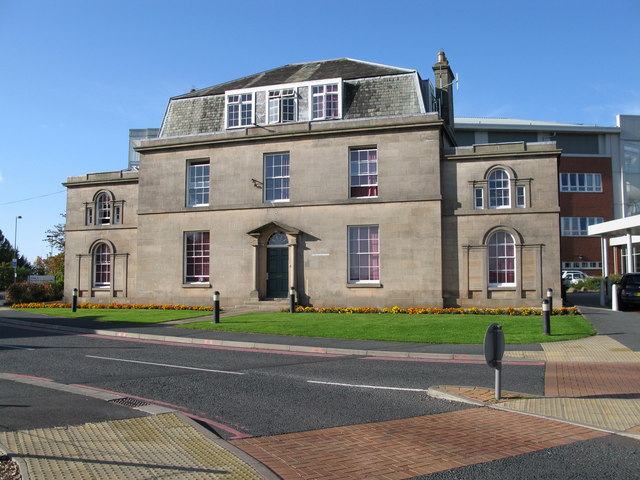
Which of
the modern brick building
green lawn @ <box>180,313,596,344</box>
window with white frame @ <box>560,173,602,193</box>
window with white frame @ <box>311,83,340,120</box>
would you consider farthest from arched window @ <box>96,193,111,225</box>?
window with white frame @ <box>560,173,602,193</box>

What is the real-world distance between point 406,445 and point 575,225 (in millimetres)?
54619

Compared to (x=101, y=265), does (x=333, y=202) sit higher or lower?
higher

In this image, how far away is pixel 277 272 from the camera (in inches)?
1063

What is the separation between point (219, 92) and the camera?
29.2 metres

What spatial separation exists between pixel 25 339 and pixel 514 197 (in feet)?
63.8

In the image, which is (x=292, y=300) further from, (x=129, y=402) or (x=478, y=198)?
(x=129, y=402)

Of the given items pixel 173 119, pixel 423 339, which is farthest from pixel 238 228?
pixel 423 339

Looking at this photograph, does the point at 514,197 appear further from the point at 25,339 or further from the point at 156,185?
the point at 25,339

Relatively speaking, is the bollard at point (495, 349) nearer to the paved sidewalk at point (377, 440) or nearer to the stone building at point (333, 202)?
the paved sidewalk at point (377, 440)

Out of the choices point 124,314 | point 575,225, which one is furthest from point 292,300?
point 575,225

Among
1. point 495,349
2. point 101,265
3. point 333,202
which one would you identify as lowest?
point 495,349

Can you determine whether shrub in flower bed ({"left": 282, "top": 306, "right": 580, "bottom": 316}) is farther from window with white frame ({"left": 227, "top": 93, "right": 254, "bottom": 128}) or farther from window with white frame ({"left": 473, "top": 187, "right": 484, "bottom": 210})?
window with white frame ({"left": 227, "top": 93, "right": 254, "bottom": 128})

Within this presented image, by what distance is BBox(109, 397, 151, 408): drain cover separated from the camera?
768 centimetres

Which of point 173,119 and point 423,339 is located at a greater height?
point 173,119
